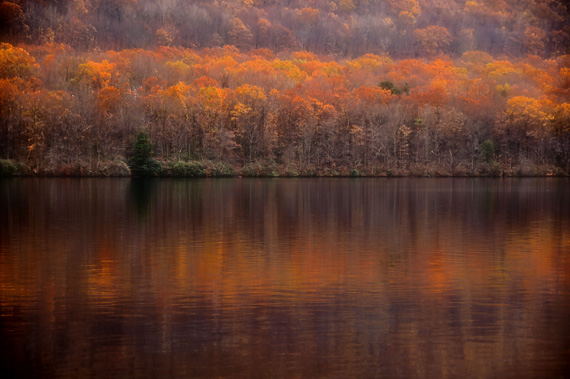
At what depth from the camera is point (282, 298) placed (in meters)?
16.8

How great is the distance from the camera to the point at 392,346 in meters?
13.4

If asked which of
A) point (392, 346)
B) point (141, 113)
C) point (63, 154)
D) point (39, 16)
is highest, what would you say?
point (39, 16)

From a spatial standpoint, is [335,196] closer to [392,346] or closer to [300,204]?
[300,204]

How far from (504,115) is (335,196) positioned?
194 ft

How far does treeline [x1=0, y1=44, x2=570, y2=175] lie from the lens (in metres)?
84.8

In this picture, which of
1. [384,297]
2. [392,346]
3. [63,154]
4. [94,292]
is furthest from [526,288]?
[63,154]

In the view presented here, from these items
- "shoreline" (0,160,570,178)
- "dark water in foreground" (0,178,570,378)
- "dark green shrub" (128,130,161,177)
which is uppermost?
"dark green shrub" (128,130,161,177)

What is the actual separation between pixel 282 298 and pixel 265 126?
8157 cm

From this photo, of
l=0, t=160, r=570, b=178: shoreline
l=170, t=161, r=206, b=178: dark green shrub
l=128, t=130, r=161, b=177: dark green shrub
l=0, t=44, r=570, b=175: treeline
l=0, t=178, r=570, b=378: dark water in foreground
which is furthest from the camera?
l=170, t=161, r=206, b=178: dark green shrub

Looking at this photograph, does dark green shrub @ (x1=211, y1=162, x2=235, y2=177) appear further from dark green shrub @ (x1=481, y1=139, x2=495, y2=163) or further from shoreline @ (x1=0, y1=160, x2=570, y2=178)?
dark green shrub @ (x1=481, y1=139, x2=495, y2=163)

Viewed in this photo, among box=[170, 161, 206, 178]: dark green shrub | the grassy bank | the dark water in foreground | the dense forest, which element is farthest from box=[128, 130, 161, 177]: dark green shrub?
the dark water in foreground

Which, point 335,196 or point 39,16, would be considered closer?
point 335,196

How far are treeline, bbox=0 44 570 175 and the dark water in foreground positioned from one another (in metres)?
54.7

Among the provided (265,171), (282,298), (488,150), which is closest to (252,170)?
(265,171)
